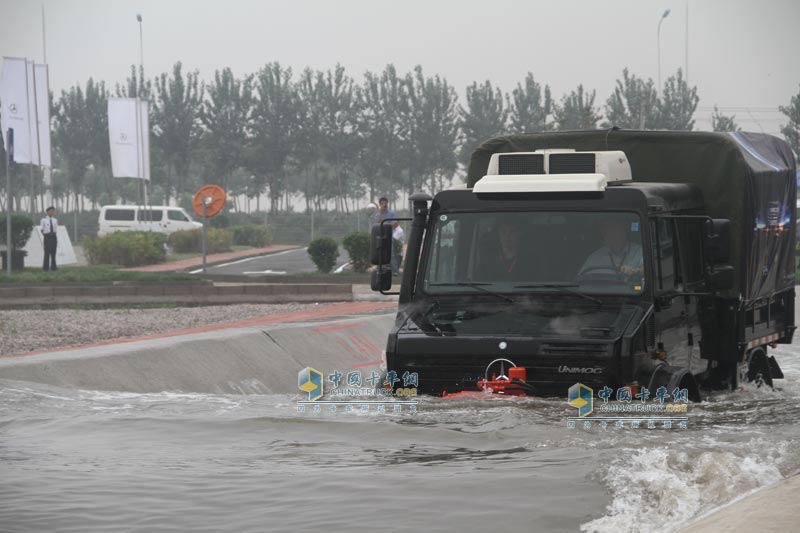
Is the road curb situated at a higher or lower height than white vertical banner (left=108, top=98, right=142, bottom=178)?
lower

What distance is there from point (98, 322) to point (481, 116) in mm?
74151

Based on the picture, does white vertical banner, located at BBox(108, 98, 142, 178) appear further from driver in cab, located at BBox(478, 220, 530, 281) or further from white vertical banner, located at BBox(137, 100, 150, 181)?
driver in cab, located at BBox(478, 220, 530, 281)

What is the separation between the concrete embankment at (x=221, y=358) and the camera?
37.9 ft

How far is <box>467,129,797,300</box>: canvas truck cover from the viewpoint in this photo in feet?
35.9

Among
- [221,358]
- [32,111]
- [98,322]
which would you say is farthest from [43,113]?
[221,358]

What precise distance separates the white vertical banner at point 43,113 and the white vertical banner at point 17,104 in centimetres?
160

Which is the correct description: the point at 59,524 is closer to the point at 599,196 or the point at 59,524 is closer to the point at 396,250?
the point at 599,196

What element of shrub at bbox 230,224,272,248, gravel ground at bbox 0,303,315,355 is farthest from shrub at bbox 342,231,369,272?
shrub at bbox 230,224,272,248

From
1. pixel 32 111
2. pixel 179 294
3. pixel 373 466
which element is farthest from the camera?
pixel 32 111

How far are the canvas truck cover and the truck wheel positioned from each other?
1.72ft

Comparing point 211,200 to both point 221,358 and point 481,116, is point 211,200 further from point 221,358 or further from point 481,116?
point 481,116

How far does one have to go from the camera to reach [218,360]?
13609mm

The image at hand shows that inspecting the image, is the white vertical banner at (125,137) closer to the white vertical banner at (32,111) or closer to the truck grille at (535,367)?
the white vertical banner at (32,111)

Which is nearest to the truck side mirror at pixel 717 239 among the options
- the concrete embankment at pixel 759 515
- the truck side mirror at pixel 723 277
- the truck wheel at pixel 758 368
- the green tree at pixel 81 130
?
the truck side mirror at pixel 723 277
